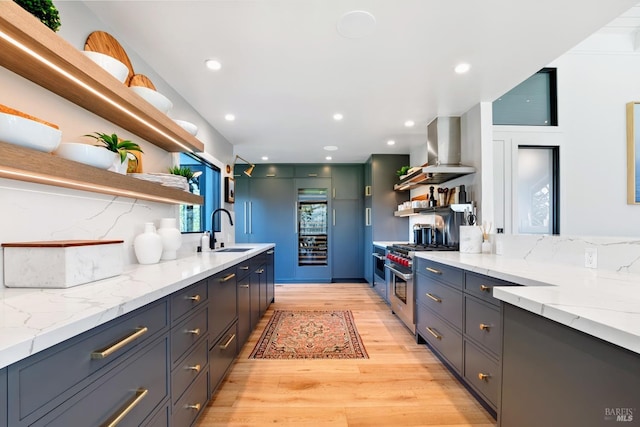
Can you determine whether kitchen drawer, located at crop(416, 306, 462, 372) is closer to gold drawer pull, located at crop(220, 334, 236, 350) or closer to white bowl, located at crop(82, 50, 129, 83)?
gold drawer pull, located at crop(220, 334, 236, 350)

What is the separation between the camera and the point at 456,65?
211 centimetres

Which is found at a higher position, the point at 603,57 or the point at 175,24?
the point at 603,57

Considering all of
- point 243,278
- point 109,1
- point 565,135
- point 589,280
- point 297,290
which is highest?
point 109,1

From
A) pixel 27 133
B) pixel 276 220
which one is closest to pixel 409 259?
pixel 27 133

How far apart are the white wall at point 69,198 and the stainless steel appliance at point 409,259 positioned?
2472mm

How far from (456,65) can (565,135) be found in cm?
168

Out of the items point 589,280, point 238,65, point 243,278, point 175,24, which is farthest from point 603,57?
point 243,278

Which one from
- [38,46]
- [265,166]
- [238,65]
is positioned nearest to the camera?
[38,46]

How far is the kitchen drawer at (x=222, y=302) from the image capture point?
5.47ft

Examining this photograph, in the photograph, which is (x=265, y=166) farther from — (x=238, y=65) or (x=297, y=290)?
(x=238, y=65)

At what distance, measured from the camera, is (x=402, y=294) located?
10.2 ft

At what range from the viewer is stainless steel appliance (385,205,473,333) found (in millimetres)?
2822

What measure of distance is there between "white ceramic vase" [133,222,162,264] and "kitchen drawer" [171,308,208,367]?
618 millimetres

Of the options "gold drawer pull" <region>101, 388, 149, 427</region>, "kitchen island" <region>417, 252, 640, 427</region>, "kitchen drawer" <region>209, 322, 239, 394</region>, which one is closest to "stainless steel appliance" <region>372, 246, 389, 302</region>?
"kitchen drawer" <region>209, 322, 239, 394</region>
